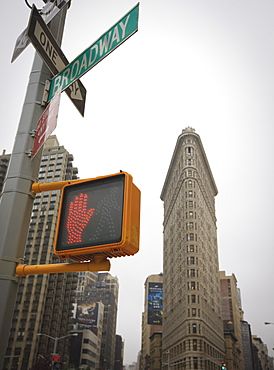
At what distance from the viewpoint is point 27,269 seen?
365cm

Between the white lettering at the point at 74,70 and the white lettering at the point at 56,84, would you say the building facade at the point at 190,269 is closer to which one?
the white lettering at the point at 56,84

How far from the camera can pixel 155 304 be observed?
148750 millimetres

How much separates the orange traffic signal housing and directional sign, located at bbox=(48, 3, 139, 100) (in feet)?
4.54

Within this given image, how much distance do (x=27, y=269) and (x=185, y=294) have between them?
8934 centimetres

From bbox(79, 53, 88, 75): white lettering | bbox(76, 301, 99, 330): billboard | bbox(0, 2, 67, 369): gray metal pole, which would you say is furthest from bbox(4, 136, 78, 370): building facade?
bbox(79, 53, 88, 75): white lettering

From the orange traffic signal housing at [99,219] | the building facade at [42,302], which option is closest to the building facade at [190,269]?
the building facade at [42,302]

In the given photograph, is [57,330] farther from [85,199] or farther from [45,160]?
[85,199]

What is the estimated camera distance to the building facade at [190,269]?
8369cm

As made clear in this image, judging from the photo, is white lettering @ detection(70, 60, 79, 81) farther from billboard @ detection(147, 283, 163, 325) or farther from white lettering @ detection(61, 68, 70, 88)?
billboard @ detection(147, 283, 163, 325)

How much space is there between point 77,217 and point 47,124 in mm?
1068

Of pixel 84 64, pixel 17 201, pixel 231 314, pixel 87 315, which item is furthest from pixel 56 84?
pixel 231 314

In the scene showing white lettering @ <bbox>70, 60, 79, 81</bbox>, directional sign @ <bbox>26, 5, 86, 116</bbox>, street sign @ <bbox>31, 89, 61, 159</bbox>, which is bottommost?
street sign @ <bbox>31, 89, 61, 159</bbox>

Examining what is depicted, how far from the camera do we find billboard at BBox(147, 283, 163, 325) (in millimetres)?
144625

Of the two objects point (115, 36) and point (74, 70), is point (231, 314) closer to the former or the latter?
point (74, 70)
